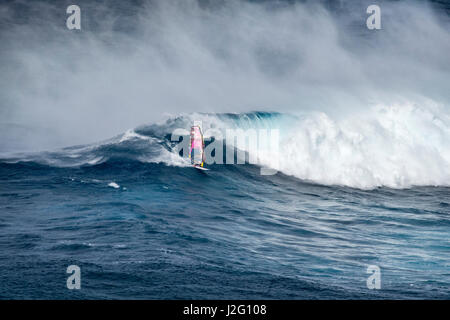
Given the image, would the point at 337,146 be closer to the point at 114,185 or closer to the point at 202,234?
the point at 114,185

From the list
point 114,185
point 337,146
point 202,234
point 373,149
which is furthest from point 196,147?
point 202,234

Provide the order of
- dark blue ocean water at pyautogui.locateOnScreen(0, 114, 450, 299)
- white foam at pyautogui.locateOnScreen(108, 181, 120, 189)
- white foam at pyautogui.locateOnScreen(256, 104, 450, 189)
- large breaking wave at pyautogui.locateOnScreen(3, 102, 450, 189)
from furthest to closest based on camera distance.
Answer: white foam at pyautogui.locateOnScreen(256, 104, 450, 189), large breaking wave at pyautogui.locateOnScreen(3, 102, 450, 189), white foam at pyautogui.locateOnScreen(108, 181, 120, 189), dark blue ocean water at pyautogui.locateOnScreen(0, 114, 450, 299)

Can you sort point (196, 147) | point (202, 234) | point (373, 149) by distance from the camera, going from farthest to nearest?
point (373, 149) → point (196, 147) → point (202, 234)

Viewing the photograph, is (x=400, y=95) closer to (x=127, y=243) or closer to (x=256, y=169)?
(x=256, y=169)

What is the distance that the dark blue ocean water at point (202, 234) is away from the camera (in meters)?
8.42

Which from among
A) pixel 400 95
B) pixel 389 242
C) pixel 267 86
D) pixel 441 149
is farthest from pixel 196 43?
pixel 389 242

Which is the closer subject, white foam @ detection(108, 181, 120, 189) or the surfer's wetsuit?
white foam @ detection(108, 181, 120, 189)

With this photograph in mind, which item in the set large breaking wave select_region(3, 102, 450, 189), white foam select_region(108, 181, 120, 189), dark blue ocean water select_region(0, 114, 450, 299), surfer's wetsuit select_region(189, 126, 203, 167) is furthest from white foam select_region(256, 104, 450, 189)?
white foam select_region(108, 181, 120, 189)

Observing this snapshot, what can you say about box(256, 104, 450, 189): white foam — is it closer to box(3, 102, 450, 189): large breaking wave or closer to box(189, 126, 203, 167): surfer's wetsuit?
box(3, 102, 450, 189): large breaking wave

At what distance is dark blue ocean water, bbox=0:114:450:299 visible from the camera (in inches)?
332

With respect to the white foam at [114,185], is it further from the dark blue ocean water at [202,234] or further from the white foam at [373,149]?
the white foam at [373,149]

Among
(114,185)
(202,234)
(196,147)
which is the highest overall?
(196,147)

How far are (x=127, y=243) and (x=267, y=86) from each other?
19413 millimetres

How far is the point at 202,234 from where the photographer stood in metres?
11.4
